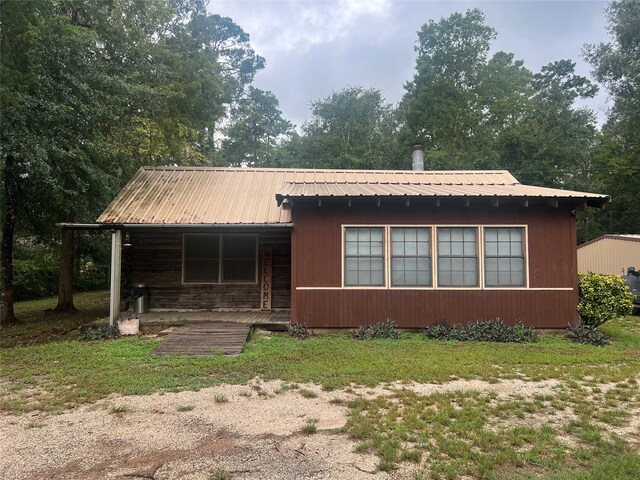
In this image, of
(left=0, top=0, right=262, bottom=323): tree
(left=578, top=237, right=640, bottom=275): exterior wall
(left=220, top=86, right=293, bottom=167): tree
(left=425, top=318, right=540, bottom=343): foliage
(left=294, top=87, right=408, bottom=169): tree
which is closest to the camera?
(left=425, top=318, right=540, bottom=343): foliage

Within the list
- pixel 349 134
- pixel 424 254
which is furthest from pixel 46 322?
pixel 349 134

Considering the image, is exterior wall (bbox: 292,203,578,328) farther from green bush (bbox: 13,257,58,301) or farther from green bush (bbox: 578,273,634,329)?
green bush (bbox: 13,257,58,301)

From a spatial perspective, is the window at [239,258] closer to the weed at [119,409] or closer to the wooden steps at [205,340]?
the wooden steps at [205,340]

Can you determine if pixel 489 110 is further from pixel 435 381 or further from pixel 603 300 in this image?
pixel 435 381

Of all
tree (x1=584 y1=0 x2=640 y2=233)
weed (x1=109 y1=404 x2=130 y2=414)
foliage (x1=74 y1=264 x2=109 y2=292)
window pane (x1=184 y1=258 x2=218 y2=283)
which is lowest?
weed (x1=109 y1=404 x2=130 y2=414)

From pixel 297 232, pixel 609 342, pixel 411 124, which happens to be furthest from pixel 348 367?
pixel 411 124

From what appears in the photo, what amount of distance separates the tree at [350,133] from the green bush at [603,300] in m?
22.8

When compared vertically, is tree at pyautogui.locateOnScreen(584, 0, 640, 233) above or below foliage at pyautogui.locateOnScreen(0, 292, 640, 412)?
above

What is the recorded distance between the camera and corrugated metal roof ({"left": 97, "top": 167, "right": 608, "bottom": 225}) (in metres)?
9.13

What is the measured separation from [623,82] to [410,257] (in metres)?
21.6

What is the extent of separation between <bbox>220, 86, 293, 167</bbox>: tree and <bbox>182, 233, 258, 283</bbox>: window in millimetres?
23986

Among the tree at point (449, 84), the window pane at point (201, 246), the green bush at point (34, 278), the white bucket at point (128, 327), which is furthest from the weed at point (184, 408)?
the tree at point (449, 84)

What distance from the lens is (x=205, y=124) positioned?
795 inches

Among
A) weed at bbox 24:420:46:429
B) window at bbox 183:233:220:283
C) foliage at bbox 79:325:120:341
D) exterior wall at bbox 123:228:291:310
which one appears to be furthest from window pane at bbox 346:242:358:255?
weed at bbox 24:420:46:429
